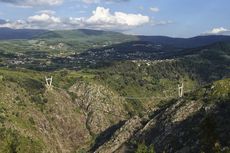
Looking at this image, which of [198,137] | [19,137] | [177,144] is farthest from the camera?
[19,137]

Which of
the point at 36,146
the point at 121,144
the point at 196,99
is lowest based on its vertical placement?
A: the point at 36,146

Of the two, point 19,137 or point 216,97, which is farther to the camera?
point 19,137

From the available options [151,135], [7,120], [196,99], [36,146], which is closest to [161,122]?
[151,135]

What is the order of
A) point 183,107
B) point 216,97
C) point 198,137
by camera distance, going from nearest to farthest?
point 198,137 → point 216,97 → point 183,107

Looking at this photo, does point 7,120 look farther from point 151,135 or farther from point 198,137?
point 198,137

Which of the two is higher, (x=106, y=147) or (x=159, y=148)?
(x=159, y=148)

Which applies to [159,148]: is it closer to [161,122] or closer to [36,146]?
[161,122]

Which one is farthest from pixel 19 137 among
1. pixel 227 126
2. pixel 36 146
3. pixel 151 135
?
pixel 227 126
